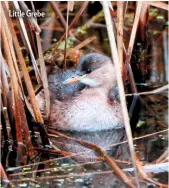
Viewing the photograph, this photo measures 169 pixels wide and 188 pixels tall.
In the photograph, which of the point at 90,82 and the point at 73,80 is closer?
the point at 73,80

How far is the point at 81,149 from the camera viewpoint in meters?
5.50

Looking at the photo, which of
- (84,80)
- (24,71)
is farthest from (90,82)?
(24,71)

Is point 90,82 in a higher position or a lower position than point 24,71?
lower

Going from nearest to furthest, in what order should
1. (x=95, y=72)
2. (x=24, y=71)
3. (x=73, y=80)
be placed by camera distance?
(x=24, y=71) < (x=73, y=80) < (x=95, y=72)

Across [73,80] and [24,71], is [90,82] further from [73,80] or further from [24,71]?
[24,71]

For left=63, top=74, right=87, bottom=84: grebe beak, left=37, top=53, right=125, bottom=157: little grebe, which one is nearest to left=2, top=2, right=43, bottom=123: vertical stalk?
left=37, top=53, right=125, bottom=157: little grebe

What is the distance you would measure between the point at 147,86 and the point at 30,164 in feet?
7.70

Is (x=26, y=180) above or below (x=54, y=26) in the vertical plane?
below

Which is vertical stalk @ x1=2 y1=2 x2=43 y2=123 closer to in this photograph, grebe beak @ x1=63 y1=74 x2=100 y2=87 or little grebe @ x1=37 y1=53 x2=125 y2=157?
little grebe @ x1=37 y1=53 x2=125 y2=157

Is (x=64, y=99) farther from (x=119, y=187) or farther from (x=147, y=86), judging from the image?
(x=119, y=187)

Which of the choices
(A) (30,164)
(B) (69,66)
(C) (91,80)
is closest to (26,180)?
(A) (30,164)

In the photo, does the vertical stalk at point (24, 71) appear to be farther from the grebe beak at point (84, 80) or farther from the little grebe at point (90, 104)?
the grebe beak at point (84, 80)

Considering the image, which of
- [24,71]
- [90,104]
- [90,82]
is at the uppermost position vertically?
[24,71]

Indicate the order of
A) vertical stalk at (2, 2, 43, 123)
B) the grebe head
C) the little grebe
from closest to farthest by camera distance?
1. vertical stalk at (2, 2, 43, 123)
2. the little grebe
3. the grebe head
